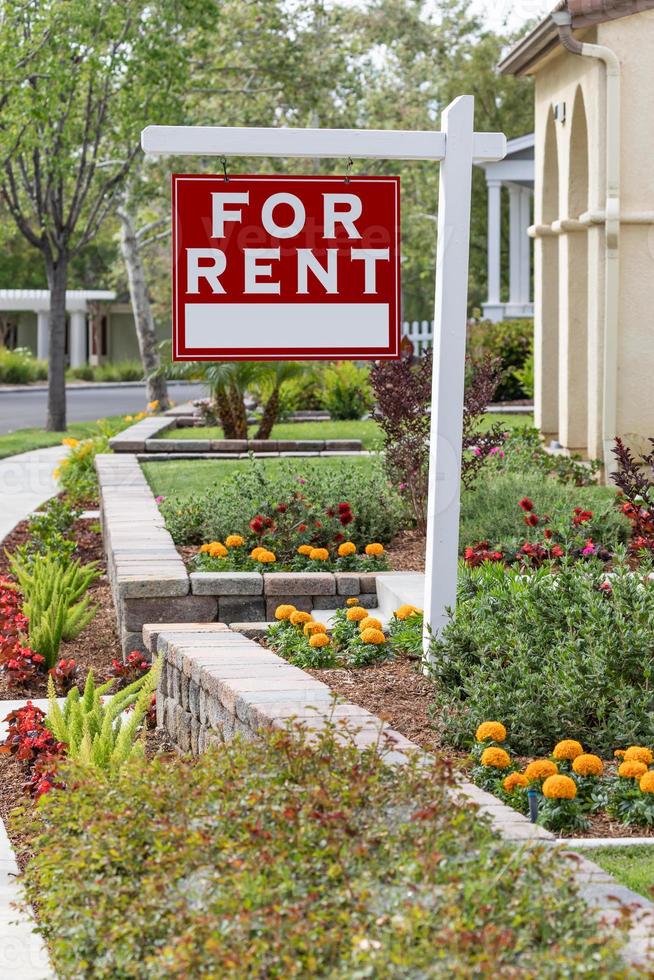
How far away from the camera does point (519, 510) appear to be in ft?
25.2

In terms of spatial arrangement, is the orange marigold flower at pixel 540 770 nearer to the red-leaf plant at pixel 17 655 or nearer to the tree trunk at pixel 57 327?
the red-leaf plant at pixel 17 655

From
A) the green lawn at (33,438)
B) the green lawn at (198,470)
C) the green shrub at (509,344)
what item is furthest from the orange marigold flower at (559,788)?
the green shrub at (509,344)

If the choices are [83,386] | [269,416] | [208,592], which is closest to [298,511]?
[208,592]

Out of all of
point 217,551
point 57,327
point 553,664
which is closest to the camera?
point 553,664

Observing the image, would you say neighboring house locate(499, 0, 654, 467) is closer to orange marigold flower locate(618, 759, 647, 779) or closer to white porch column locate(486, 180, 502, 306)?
orange marigold flower locate(618, 759, 647, 779)

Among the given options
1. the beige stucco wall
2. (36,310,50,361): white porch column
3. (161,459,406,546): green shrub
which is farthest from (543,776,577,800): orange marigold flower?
(36,310,50,361): white porch column

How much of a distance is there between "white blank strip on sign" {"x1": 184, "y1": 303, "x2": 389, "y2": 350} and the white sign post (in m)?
0.38

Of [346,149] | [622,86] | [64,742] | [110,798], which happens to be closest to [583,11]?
[622,86]

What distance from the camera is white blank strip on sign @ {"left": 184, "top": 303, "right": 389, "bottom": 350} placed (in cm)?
519

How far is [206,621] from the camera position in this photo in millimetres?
6672

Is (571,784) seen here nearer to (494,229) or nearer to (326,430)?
(326,430)

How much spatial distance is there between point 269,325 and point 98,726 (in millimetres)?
1625

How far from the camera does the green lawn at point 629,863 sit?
135 inches

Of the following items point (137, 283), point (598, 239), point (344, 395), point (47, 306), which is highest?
point (47, 306)
